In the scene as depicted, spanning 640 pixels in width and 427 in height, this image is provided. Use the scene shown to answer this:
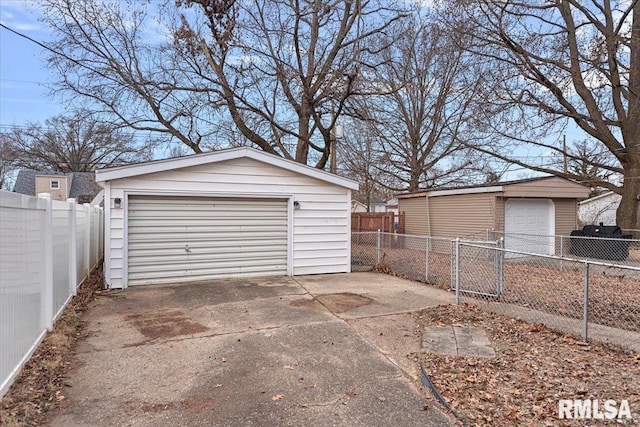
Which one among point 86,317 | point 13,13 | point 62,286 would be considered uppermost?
point 13,13

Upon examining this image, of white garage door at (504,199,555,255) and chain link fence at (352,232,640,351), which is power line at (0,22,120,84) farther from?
white garage door at (504,199,555,255)

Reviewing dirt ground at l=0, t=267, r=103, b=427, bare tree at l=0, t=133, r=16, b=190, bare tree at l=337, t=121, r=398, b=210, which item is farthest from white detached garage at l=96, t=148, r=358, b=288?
bare tree at l=0, t=133, r=16, b=190

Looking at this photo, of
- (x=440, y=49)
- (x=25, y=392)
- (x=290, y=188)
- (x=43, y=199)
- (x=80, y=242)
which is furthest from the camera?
(x=440, y=49)

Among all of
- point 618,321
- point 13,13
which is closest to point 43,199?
point 618,321

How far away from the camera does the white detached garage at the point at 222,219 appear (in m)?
7.53

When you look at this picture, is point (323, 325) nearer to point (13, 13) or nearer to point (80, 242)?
point (80, 242)

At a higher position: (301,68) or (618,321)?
(301,68)

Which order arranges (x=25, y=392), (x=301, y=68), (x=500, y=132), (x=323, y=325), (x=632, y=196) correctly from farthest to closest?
(x=500, y=132) < (x=632, y=196) < (x=301, y=68) < (x=323, y=325) < (x=25, y=392)

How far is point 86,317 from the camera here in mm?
5465

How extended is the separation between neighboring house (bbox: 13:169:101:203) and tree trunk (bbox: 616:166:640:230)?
3319 cm

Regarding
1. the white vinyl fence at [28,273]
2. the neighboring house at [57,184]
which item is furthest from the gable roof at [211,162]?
the neighboring house at [57,184]

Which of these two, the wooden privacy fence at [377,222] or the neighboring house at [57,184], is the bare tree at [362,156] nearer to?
the wooden privacy fence at [377,222]

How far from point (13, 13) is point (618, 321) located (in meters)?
13.8

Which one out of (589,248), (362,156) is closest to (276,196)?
(589,248)
